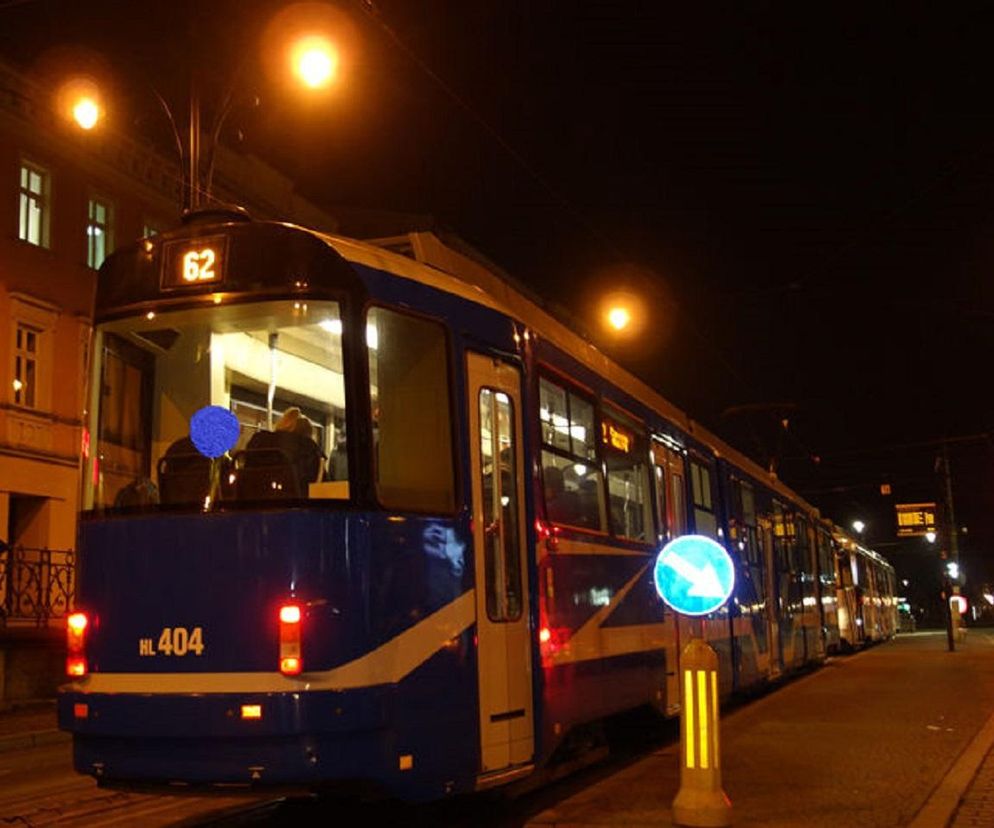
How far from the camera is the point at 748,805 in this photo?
7.62 metres

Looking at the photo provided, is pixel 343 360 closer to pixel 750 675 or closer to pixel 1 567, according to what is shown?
pixel 750 675

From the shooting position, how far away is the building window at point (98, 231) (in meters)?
25.0

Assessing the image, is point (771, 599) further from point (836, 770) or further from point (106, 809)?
point (106, 809)

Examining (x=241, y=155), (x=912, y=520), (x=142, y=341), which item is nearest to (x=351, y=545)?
(x=142, y=341)

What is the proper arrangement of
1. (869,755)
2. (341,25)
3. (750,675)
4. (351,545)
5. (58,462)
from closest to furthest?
1. (351,545)
2. (869,755)
3. (341,25)
4. (750,675)
5. (58,462)

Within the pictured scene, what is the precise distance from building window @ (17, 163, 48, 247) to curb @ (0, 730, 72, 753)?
38.9 feet

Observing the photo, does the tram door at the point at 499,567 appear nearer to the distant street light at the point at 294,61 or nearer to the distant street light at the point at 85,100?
the distant street light at the point at 294,61

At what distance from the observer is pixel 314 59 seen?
1250 cm

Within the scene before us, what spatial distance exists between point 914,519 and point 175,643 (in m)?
42.9

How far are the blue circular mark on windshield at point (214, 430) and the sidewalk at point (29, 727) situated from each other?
716 cm

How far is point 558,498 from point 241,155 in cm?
2286

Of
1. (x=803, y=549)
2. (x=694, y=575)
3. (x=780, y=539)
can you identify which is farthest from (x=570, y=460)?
(x=803, y=549)

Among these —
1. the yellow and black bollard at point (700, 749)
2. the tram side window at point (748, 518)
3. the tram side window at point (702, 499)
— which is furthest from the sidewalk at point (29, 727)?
the tram side window at point (748, 518)

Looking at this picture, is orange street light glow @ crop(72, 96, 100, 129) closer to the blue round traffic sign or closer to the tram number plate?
the tram number plate
